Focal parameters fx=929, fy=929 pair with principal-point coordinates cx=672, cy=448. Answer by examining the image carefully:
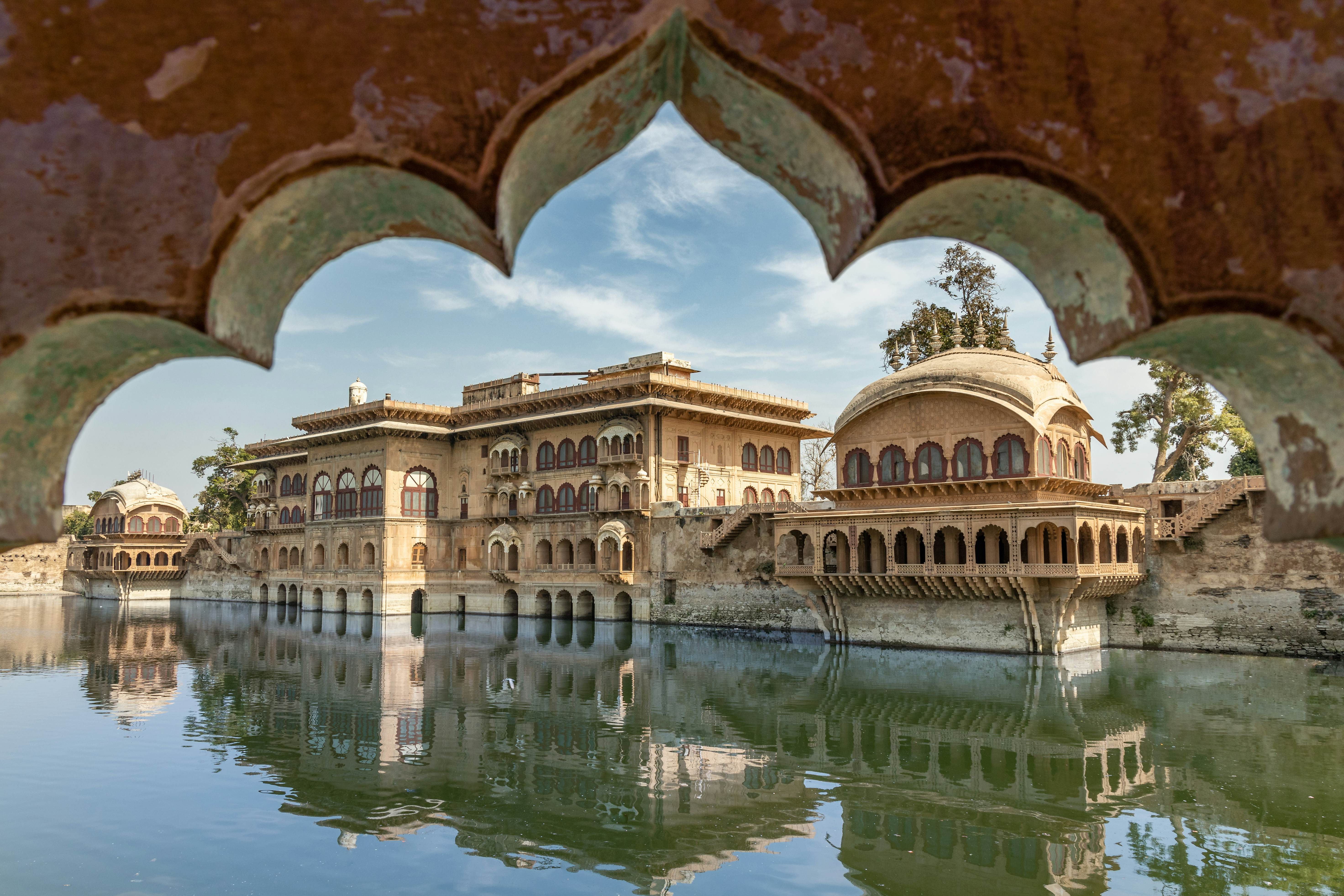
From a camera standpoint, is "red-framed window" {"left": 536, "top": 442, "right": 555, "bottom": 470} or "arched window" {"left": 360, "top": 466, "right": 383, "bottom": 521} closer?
"red-framed window" {"left": 536, "top": 442, "right": 555, "bottom": 470}

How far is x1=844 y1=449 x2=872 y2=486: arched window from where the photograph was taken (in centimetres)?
2270

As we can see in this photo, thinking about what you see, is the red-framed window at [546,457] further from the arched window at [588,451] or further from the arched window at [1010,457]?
the arched window at [1010,457]

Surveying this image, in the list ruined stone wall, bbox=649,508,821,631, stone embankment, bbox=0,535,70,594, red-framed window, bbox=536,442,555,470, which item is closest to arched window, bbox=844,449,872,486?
ruined stone wall, bbox=649,508,821,631

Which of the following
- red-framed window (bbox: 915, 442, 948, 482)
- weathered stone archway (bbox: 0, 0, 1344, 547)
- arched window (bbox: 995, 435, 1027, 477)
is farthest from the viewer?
red-framed window (bbox: 915, 442, 948, 482)

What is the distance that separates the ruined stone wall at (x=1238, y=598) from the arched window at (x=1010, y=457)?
418 cm

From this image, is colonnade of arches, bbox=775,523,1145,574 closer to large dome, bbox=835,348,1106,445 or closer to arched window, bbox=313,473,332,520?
large dome, bbox=835,348,1106,445

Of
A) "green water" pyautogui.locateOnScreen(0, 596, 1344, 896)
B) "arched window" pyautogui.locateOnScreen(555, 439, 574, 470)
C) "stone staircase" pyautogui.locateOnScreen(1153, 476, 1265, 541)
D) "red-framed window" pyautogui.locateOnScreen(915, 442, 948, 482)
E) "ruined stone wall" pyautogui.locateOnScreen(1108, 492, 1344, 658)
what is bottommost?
"green water" pyautogui.locateOnScreen(0, 596, 1344, 896)

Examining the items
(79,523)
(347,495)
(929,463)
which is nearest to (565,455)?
(347,495)

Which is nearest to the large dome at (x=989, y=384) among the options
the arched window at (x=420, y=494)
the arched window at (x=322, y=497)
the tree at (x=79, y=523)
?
the arched window at (x=420, y=494)

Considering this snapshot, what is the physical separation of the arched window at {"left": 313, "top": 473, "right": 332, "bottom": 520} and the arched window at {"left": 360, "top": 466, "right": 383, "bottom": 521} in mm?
2422

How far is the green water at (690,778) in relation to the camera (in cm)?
Result: 859

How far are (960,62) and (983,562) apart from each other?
20.7 metres

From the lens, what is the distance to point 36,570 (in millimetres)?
56531

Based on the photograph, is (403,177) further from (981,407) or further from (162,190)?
(981,407)
